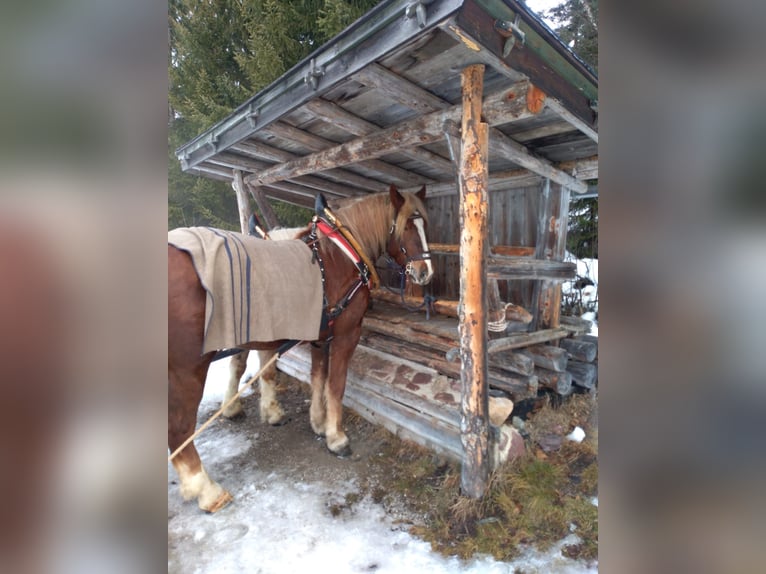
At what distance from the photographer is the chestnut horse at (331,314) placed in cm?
228

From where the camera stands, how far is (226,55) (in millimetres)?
8016

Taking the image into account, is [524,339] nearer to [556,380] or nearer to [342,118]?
[556,380]

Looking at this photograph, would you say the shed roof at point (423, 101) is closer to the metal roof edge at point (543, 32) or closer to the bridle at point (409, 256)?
the metal roof edge at point (543, 32)

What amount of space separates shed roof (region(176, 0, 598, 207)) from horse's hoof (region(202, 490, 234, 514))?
2.92m

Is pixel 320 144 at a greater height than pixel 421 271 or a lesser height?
greater

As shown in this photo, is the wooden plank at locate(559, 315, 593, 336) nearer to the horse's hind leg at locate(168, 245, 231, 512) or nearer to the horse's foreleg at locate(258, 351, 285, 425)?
the horse's foreleg at locate(258, 351, 285, 425)

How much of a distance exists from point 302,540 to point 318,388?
150cm

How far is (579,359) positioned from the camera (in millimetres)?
4152

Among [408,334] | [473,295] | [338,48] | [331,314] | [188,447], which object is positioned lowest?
[188,447]

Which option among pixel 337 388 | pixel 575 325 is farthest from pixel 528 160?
pixel 337 388

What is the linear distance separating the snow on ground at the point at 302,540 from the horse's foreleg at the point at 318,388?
73 centimetres

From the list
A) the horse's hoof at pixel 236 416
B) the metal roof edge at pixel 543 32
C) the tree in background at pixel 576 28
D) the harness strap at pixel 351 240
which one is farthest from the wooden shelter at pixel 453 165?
the tree in background at pixel 576 28
